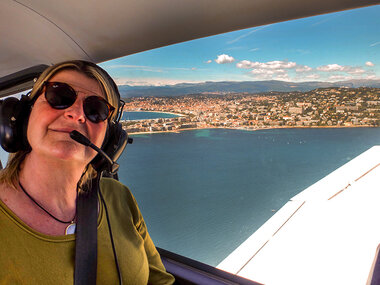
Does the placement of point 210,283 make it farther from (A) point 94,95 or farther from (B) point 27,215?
(A) point 94,95

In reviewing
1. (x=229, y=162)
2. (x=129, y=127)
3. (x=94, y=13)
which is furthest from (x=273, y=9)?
(x=129, y=127)

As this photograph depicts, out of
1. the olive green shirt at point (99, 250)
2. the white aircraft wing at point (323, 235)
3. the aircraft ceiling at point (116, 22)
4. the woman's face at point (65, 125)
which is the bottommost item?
the white aircraft wing at point (323, 235)

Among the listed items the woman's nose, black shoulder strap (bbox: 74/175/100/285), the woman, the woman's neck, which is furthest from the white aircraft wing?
the woman's nose

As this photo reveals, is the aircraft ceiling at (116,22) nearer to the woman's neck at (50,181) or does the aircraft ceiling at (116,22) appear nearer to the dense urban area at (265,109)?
the dense urban area at (265,109)

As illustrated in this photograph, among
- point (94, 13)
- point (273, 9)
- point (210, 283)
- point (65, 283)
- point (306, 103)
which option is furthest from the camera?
point (306, 103)

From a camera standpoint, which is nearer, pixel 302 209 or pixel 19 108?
pixel 19 108

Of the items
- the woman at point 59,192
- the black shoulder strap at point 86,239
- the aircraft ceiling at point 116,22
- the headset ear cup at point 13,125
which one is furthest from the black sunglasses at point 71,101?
the aircraft ceiling at point 116,22
